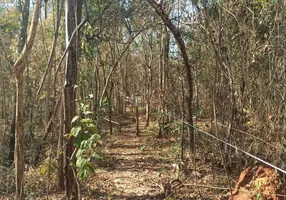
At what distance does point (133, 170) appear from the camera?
721 centimetres

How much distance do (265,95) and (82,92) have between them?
1002cm

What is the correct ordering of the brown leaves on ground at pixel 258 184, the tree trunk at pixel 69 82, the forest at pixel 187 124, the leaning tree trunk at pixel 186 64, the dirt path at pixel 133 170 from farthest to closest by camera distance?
1. the dirt path at pixel 133 170
2. the leaning tree trunk at pixel 186 64
3. the tree trunk at pixel 69 82
4. the brown leaves on ground at pixel 258 184
5. the forest at pixel 187 124

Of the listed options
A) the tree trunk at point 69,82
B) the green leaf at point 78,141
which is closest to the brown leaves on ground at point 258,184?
the green leaf at point 78,141

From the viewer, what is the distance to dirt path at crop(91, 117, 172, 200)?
5.56 metres

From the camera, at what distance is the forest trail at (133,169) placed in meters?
5.57

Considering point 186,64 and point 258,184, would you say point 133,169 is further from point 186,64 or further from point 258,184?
point 258,184

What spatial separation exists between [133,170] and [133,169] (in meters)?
0.09

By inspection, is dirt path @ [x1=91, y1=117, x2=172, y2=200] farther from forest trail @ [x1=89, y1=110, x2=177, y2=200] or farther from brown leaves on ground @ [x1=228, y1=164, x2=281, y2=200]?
brown leaves on ground @ [x1=228, y1=164, x2=281, y2=200]

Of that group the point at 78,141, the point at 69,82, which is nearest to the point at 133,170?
the point at 69,82

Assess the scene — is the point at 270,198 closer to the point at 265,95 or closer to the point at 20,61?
the point at 265,95

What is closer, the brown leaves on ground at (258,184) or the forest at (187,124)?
the forest at (187,124)

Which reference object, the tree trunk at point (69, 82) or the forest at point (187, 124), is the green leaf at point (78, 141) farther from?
the tree trunk at point (69, 82)

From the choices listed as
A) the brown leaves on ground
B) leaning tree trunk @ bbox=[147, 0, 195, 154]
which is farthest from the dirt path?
the brown leaves on ground

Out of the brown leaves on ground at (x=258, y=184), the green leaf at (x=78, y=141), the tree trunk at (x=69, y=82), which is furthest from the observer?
the tree trunk at (x=69, y=82)
